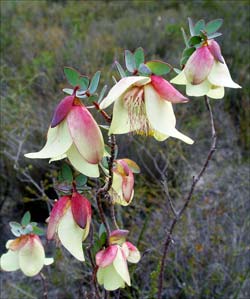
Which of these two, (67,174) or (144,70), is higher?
(144,70)

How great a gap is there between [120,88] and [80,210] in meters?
0.19

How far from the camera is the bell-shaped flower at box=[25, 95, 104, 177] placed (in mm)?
589

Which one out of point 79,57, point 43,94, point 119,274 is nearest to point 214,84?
point 119,274

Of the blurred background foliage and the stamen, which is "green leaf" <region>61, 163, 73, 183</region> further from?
the blurred background foliage

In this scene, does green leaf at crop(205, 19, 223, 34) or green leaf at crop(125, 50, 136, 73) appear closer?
green leaf at crop(125, 50, 136, 73)

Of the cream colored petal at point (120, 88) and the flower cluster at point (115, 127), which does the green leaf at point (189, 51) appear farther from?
the cream colored petal at point (120, 88)

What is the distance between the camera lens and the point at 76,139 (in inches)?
23.3

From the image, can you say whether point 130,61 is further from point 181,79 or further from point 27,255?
point 27,255

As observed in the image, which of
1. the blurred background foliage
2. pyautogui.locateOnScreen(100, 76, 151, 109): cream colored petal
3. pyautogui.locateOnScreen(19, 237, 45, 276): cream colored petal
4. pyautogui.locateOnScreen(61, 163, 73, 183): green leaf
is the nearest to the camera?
pyautogui.locateOnScreen(100, 76, 151, 109): cream colored petal

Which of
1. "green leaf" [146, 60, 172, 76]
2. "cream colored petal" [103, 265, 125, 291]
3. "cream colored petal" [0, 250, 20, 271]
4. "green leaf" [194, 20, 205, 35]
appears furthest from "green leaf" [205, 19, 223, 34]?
"cream colored petal" [0, 250, 20, 271]

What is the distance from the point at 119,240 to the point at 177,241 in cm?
100

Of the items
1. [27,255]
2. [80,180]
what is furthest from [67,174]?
[27,255]

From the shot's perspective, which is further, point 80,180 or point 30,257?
point 30,257

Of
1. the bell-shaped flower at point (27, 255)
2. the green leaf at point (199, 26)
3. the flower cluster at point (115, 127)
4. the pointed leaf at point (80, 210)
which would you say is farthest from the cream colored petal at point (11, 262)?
the green leaf at point (199, 26)
